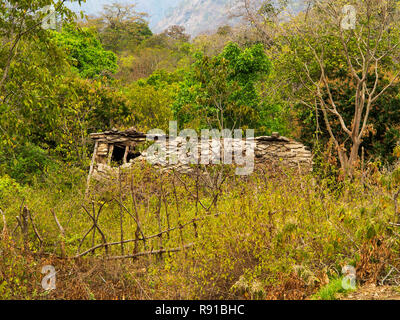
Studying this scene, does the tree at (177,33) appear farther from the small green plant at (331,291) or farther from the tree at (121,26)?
the small green plant at (331,291)

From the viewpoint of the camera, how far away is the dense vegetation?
5.64m

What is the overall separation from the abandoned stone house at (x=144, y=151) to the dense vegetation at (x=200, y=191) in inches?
24.7

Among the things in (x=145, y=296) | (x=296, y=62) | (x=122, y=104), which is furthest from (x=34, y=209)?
(x=296, y=62)

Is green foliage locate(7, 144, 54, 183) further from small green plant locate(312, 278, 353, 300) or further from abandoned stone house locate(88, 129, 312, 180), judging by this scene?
small green plant locate(312, 278, 353, 300)

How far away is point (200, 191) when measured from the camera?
11203 millimetres

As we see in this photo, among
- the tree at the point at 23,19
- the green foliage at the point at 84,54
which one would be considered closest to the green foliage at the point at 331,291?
the tree at the point at 23,19

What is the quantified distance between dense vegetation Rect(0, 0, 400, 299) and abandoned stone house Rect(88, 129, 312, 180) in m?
0.63

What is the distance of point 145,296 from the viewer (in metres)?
5.83

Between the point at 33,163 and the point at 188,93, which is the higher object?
the point at 188,93

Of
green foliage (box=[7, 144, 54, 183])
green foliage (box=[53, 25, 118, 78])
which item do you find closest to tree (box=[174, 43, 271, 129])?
green foliage (box=[7, 144, 54, 183])

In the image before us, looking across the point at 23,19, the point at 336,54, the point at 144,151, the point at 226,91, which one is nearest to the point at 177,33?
the point at 226,91
